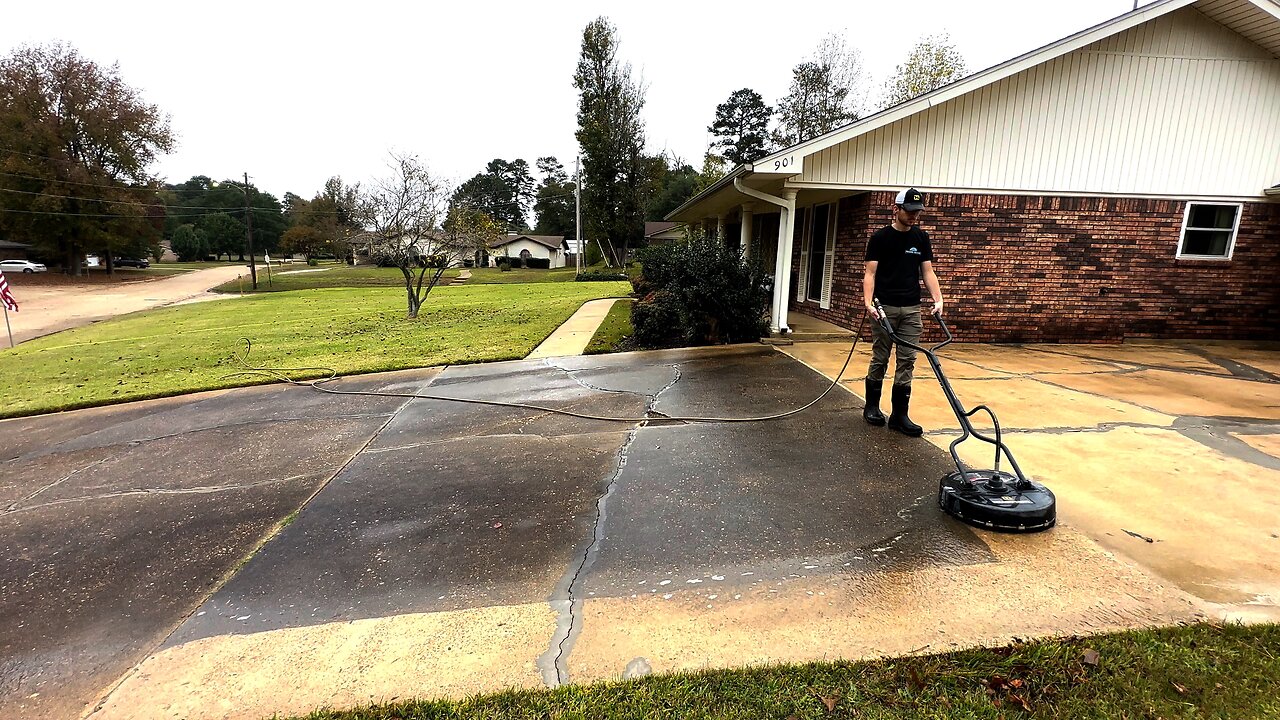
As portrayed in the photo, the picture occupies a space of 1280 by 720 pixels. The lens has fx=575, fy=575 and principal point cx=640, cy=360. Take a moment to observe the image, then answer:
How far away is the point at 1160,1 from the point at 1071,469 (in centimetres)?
775

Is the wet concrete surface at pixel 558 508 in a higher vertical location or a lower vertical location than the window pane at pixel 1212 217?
lower

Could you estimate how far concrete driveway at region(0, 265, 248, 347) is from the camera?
2007 cm

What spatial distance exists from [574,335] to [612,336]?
0.96 metres

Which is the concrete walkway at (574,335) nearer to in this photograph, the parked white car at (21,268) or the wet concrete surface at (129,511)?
the wet concrete surface at (129,511)

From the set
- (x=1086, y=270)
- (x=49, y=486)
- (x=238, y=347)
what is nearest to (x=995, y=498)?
(x=49, y=486)

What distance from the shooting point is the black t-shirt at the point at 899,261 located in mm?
4523

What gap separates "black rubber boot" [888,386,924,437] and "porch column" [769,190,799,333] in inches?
169

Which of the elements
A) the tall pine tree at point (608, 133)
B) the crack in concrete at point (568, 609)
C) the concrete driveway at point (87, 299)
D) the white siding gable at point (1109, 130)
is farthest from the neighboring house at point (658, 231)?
the crack in concrete at point (568, 609)

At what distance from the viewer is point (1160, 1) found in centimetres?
766

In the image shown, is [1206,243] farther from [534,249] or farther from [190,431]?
[534,249]

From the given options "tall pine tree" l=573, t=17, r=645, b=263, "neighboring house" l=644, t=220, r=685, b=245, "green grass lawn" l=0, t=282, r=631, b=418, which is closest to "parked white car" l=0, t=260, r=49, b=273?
"green grass lawn" l=0, t=282, r=631, b=418

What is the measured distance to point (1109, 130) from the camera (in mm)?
8492

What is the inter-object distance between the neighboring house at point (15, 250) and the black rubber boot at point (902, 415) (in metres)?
89.0

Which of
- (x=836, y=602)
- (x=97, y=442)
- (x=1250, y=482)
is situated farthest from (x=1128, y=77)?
(x=97, y=442)
